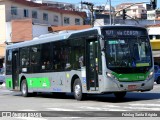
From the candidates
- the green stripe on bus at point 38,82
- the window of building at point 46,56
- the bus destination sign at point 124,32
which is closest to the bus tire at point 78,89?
the bus destination sign at point 124,32

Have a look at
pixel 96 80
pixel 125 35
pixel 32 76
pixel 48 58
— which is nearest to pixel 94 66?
pixel 96 80

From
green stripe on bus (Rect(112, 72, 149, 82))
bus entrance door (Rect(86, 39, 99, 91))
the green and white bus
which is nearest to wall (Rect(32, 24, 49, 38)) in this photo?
the green and white bus

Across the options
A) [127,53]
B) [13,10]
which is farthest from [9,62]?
[13,10]

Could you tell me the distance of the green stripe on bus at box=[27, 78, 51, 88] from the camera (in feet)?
76.1

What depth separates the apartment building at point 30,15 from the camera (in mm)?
62594

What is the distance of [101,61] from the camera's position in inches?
718

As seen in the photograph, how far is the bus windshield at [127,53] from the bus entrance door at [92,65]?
2.34 ft

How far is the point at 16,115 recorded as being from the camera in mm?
14867

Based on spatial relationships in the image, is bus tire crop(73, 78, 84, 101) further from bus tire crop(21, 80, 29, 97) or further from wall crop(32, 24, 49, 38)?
wall crop(32, 24, 49, 38)

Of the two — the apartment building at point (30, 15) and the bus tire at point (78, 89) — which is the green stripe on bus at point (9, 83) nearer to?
the bus tire at point (78, 89)

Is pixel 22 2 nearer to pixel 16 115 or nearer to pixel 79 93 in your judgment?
pixel 79 93

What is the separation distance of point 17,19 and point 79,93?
46410 mm

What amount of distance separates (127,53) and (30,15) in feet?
167

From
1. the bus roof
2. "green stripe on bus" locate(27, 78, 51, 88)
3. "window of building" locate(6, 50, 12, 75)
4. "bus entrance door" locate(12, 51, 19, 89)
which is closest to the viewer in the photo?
the bus roof
